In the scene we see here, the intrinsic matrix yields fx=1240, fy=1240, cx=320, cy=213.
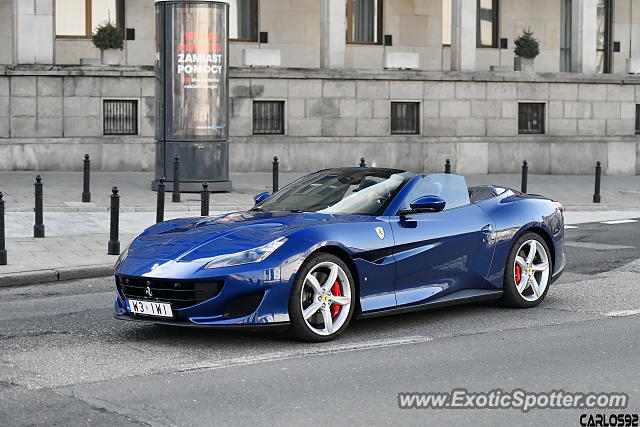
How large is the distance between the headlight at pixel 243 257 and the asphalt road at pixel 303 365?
616 millimetres

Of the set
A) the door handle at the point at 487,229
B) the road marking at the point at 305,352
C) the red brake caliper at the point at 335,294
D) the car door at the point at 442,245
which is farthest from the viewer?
the door handle at the point at 487,229

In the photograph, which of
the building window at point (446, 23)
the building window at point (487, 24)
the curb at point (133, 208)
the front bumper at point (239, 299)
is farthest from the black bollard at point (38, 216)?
the building window at point (487, 24)

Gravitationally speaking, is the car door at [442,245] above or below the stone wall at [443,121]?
below

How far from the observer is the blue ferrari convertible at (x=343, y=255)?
8.69 metres

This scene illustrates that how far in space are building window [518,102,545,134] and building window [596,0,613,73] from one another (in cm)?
610

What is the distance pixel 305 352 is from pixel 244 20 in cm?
2692

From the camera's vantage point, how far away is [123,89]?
29.6 m

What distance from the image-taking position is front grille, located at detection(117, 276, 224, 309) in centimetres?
865

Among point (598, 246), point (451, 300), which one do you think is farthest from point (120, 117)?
point (451, 300)

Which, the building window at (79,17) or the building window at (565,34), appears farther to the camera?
the building window at (565,34)

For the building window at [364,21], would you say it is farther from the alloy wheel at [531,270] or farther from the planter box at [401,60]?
the alloy wheel at [531,270]

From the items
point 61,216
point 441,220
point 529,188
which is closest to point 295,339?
point 441,220

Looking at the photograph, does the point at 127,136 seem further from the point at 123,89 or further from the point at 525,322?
the point at 525,322

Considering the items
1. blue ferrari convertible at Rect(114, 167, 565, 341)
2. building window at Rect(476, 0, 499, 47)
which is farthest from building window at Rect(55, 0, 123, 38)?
blue ferrari convertible at Rect(114, 167, 565, 341)
